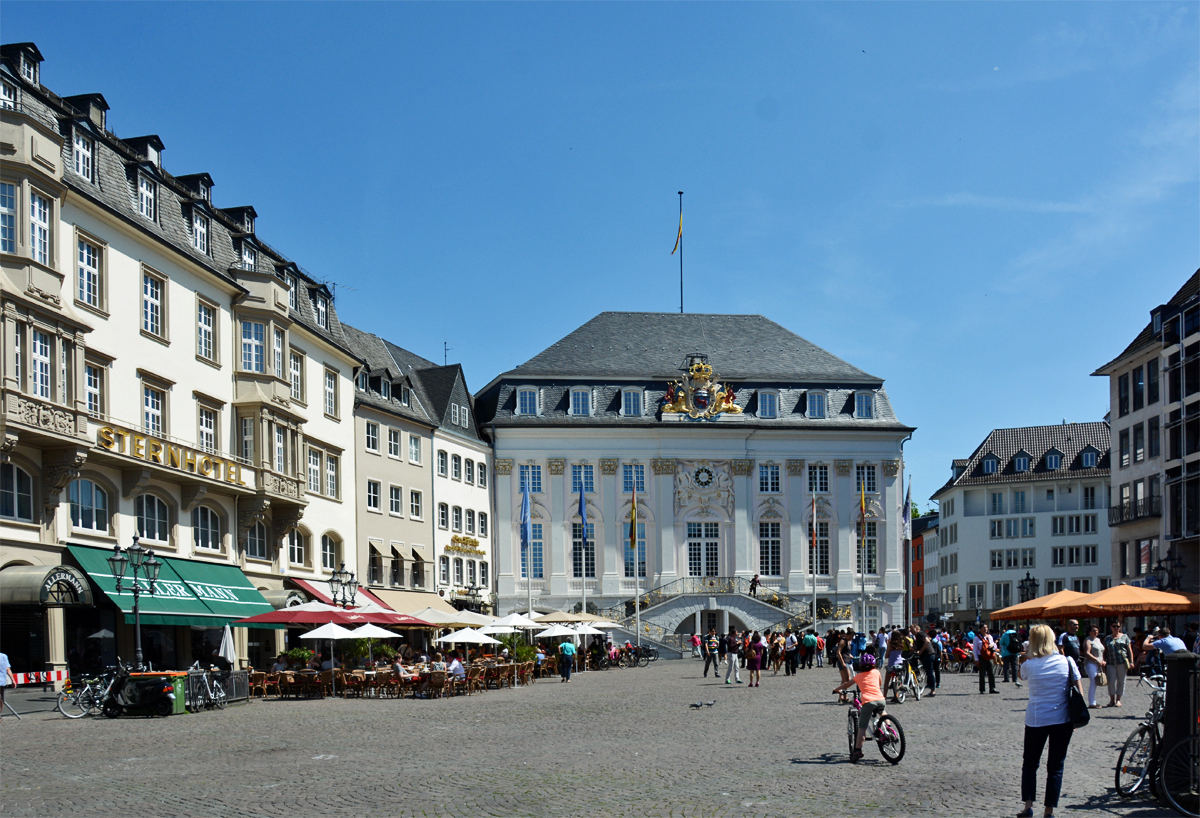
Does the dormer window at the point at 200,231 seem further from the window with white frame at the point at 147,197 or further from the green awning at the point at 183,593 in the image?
the green awning at the point at 183,593

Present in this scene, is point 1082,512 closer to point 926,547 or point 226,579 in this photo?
point 926,547

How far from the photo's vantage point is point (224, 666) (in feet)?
113

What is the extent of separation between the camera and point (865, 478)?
75000mm

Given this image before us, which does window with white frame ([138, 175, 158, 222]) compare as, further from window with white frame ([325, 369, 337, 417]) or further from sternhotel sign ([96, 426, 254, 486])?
window with white frame ([325, 369, 337, 417])

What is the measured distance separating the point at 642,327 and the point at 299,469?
1390 inches

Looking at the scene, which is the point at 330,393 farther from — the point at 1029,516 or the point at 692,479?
the point at 1029,516

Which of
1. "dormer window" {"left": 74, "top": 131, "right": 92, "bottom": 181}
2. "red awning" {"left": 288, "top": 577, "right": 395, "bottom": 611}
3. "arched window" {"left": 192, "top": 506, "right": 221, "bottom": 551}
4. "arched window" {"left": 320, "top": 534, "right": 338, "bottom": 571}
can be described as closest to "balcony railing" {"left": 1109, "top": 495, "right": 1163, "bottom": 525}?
"red awning" {"left": 288, "top": 577, "right": 395, "bottom": 611}

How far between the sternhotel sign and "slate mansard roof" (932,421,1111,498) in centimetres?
6699

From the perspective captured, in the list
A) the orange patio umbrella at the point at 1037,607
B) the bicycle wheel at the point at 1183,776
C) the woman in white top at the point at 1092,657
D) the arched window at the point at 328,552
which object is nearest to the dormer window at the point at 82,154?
the arched window at the point at 328,552

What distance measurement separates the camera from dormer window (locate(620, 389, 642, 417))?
243 ft

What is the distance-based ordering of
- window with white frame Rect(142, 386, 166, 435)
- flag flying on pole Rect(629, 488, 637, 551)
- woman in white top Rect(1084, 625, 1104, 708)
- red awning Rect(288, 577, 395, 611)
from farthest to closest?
flag flying on pole Rect(629, 488, 637, 551)
red awning Rect(288, 577, 395, 611)
window with white frame Rect(142, 386, 166, 435)
woman in white top Rect(1084, 625, 1104, 708)

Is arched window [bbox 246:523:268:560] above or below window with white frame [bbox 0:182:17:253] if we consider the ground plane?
below

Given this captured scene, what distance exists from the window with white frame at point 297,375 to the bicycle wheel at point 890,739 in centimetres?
3459

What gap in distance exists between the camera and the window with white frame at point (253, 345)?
44781 millimetres
